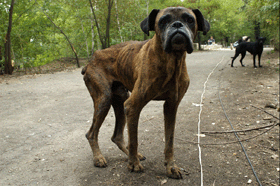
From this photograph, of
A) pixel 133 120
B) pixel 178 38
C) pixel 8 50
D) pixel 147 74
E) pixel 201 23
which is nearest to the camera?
pixel 178 38

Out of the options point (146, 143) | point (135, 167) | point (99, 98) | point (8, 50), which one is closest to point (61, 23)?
point (8, 50)

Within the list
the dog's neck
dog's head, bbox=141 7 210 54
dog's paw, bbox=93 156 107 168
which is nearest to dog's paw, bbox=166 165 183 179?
dog's paw, bbox=93 156 107 168

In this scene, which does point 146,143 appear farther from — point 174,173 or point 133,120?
point 133,120

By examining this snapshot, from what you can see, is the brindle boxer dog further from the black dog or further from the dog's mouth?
the black dog

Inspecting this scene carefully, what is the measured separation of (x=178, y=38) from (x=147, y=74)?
59 centimetres

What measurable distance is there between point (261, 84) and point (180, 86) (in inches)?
270

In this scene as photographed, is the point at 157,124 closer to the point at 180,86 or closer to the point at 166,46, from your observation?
the point at 180,86

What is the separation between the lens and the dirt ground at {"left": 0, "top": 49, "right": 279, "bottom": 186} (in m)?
2.88

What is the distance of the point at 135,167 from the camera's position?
2.83 m

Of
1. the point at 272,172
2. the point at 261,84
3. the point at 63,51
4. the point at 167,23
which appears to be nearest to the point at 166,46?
the point at 167,23

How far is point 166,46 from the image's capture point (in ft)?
6.23

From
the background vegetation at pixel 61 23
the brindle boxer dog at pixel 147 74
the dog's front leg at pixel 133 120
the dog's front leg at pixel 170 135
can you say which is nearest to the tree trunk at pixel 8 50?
the background vegetation at pixel 61 23

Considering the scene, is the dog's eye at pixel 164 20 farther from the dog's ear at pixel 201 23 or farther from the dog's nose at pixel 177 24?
the dog's ear at pixel 201 23

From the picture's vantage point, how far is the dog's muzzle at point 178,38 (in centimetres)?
184
